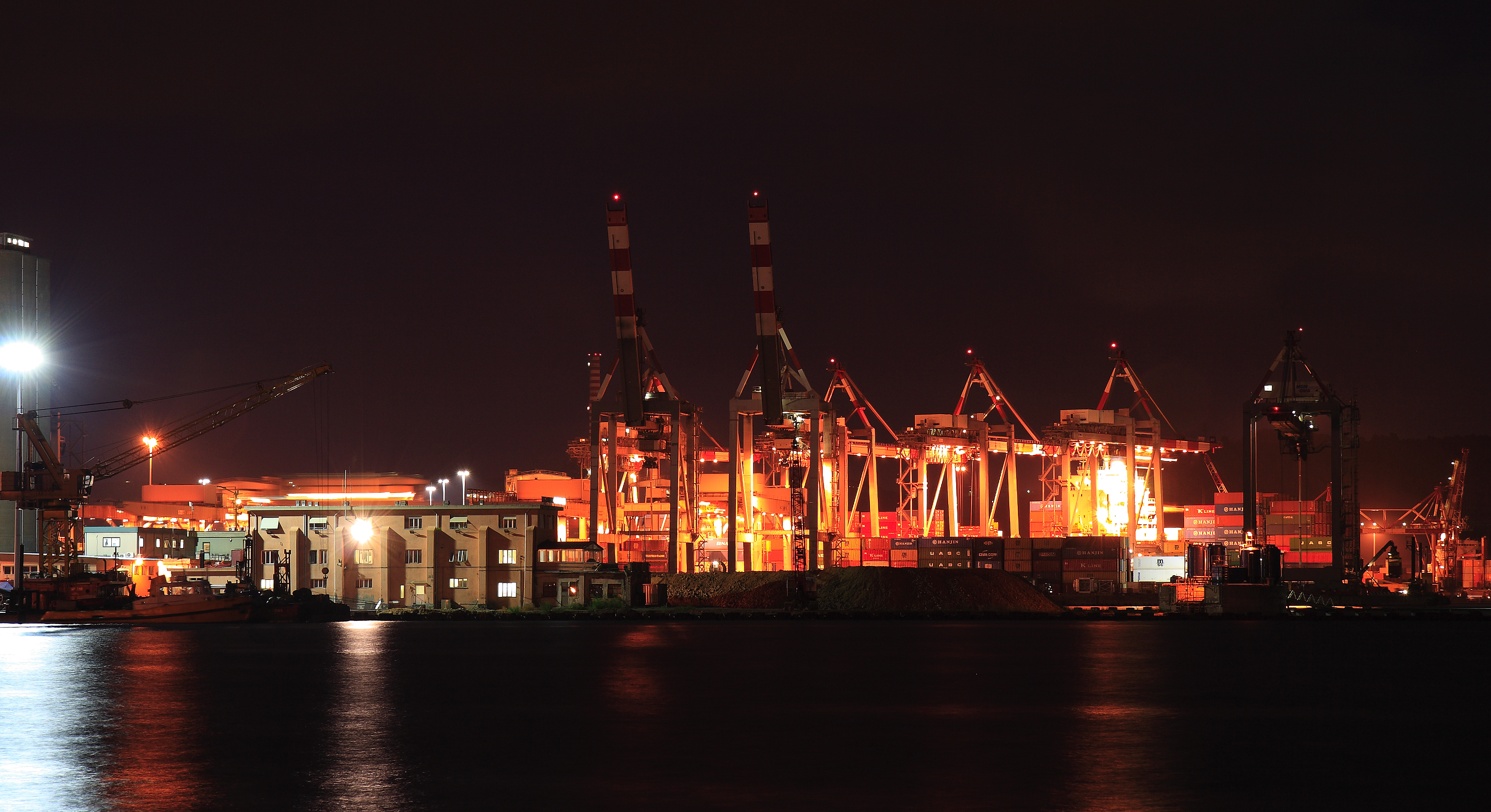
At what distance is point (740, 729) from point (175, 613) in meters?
57.6

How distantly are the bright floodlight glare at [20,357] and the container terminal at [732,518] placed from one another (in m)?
2.67

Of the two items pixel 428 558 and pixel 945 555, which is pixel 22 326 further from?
pixel 945 555

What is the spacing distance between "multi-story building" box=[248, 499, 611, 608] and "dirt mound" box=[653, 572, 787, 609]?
3672 mm

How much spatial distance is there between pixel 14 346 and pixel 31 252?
9.85 metres

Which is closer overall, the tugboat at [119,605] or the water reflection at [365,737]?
the water reflection at [365,737]

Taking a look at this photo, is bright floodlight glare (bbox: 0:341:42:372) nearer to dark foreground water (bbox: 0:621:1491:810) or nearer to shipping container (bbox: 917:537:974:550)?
shipping container (bbox: 917:537:974:550)

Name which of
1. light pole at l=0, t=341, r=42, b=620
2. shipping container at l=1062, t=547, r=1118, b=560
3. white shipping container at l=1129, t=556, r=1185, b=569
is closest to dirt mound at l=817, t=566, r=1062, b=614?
shipping container at l=1062, t=547, r=1118, b=560

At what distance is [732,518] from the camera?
290 feet

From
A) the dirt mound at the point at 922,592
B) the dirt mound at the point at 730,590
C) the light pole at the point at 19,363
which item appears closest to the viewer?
the dirt mound at the point at 922,592

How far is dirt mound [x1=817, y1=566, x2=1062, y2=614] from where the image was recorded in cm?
8006

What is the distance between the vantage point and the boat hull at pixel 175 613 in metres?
72.3

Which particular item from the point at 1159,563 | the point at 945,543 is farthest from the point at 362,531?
the point at 1159,563

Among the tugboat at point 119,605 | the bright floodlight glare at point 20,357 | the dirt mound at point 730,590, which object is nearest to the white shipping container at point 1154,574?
the dirt mound at point 730,590

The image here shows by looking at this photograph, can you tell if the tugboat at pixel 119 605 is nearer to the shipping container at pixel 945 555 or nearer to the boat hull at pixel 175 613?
the boat hull at pixel 175 613
